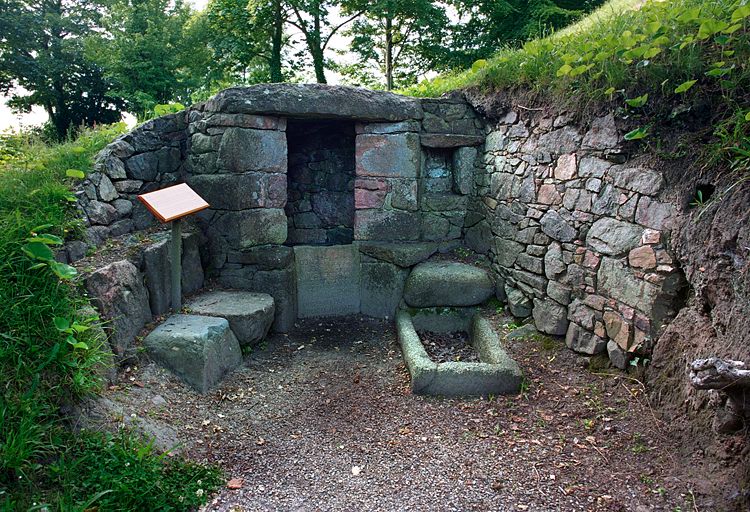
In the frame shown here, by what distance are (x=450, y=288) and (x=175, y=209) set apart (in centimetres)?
254

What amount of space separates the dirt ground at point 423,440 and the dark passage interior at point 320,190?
2129 mm

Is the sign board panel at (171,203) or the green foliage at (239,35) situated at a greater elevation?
the green foliage at (239,35)

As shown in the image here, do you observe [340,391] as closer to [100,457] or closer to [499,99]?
[100,457]

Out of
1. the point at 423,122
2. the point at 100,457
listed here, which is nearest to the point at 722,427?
the point at 100,457

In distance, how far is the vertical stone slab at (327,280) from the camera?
16.0ft

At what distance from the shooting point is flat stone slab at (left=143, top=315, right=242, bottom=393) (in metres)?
3.32

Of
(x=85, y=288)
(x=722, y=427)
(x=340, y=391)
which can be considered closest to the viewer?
(x=722, y=427)

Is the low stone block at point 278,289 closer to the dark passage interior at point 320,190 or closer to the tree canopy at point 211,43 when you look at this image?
the dark passage interior at point 320,190

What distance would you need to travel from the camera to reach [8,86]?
42.9ft

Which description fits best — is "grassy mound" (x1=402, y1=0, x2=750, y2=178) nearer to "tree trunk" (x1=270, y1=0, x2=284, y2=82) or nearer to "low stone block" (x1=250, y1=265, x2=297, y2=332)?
"low stone block" (x1=250, y1=265, x2=297, y2=332)

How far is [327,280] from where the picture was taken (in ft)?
16.2

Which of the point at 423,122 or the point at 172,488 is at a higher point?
the point at 423,122

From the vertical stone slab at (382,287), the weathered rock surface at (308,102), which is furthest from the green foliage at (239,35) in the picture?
the vertical stone slab at (382,287)

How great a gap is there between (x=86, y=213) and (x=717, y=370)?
426 cm
